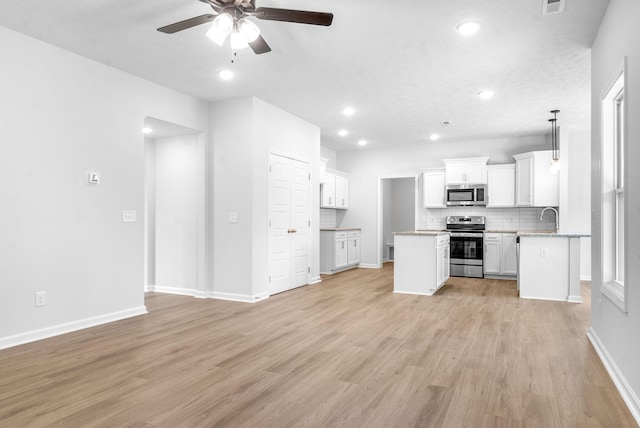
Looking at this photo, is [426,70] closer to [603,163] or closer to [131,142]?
[603,163]

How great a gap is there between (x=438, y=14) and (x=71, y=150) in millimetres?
3689

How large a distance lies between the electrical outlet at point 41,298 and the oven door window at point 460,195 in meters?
7.02

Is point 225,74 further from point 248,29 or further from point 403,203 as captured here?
point 403,203

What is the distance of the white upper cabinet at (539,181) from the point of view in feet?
23.7

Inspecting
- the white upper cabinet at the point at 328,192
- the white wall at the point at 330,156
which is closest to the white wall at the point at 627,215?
the white upper cabinet at the point at 328,192

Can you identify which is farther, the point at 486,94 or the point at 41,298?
the point at 486,94

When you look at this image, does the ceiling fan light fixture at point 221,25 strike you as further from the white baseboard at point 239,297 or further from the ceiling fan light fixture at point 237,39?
the white baseboard at point 239,297

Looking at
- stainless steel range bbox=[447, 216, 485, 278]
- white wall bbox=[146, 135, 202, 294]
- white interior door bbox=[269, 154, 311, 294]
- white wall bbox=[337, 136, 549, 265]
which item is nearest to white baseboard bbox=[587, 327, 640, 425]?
white interior door bbox=[269, 154, 311, 294]

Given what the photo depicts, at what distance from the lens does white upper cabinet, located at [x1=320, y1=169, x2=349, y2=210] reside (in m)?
8.31

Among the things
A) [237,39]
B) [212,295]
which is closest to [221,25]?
[237,39]

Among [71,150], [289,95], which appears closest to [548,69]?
[289,95]

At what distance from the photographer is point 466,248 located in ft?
25.5

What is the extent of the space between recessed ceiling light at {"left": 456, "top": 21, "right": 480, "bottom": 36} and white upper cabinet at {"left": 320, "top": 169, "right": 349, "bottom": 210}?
16.2 feet

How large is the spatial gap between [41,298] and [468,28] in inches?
180
